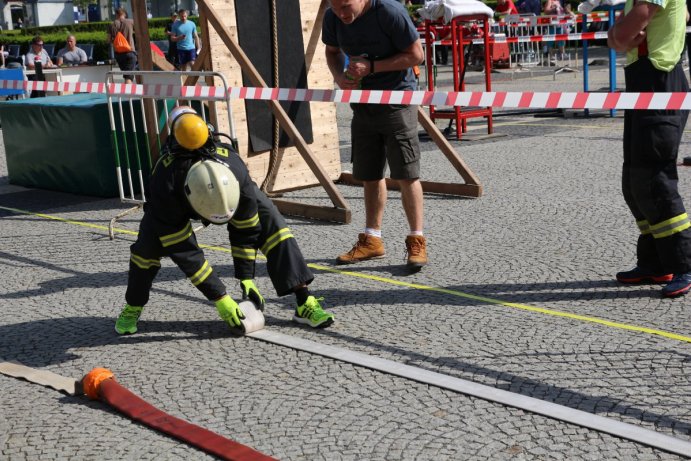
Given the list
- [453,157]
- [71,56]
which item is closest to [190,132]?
[453,157]

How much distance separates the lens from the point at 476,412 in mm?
4223

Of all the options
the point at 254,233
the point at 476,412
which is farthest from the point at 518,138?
the point at 476,412

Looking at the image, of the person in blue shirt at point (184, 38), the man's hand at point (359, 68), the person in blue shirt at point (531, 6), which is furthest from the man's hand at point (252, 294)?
the person in blue shirt at point (531, 6)

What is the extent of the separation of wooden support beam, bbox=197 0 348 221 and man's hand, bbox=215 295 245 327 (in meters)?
3.08

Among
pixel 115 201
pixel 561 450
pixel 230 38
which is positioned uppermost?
pixel 230 38

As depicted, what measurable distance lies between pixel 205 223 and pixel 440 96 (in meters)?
1.88

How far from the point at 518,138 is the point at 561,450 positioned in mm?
9335

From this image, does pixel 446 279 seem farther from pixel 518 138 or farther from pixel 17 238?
pixel 518 138

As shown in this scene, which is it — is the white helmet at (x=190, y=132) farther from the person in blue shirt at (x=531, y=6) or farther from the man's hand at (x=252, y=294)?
the person in blue shirt at (x=531, y=6)

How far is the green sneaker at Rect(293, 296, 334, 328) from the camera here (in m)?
5.48

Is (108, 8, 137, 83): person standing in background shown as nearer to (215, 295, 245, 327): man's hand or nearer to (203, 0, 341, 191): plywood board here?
(203, 0, 341, 191): plywood board

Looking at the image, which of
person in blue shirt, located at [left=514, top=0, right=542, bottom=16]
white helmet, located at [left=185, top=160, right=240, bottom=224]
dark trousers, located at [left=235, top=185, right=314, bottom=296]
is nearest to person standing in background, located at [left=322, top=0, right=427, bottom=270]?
dark trousers, located at [left=235, top=185, right=314, bottom=296]

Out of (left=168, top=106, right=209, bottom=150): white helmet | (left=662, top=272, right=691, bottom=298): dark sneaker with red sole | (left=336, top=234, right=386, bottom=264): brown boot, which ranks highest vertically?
(left=168, top=106, right=209, bottom=150): white helmet

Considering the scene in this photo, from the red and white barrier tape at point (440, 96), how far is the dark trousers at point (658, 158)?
21cm
